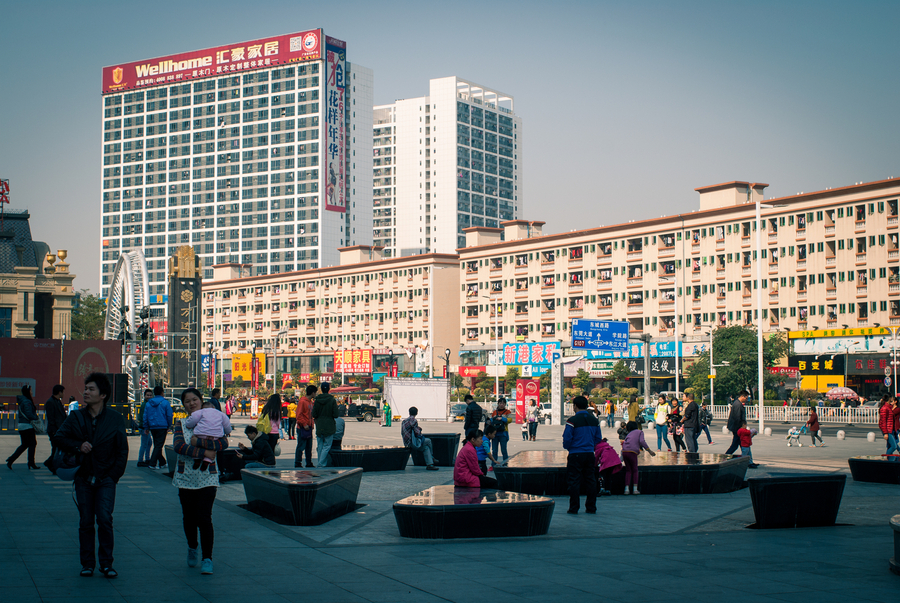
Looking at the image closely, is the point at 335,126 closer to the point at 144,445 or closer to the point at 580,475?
the point at 144,445

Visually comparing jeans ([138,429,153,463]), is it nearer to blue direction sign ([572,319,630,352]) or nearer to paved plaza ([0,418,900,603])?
paved plaza ([0,418,900,603])

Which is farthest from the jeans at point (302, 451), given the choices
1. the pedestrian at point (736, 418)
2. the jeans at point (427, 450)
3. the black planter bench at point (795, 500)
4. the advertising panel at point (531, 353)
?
the advertising panel at point (531, 353)

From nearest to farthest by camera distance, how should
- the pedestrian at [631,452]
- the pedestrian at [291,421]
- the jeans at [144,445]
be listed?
1. the pedestrian at [631,452]
2. the jeans at [144,445]
3. the pedestrian at [291,421]

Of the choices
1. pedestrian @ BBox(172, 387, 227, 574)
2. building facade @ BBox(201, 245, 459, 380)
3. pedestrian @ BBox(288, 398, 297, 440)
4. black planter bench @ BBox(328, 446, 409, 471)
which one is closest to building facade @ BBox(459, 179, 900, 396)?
building facade @ BBox(201, 245, 459, 380)

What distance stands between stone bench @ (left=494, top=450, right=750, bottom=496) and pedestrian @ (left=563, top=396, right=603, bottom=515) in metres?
2.08

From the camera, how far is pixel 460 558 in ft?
30.1

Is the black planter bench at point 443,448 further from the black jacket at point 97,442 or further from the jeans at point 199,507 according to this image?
the black jacket at point 97,442

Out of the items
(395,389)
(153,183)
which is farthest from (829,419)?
(153,183)

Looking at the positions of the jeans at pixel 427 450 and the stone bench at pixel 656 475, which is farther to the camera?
the jeans at pixel 427 450

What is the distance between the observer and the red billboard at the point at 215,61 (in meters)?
141

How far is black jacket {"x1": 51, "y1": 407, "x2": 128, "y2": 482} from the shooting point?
7.96m

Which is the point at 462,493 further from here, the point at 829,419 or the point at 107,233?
the point at 107,233

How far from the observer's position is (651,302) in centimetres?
8394

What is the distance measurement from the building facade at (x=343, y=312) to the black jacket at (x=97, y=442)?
84.5 metres
